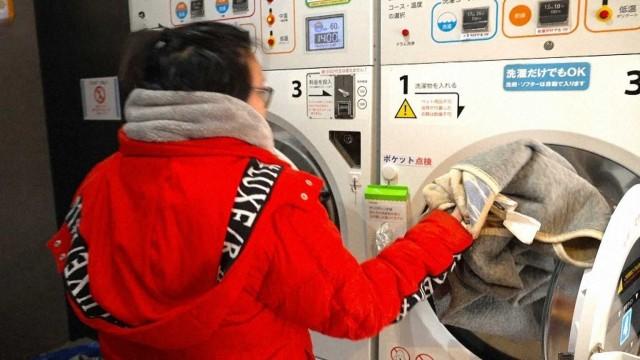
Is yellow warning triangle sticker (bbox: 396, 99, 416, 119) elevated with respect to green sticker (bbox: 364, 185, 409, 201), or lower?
elevated

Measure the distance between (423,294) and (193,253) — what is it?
0.46 m

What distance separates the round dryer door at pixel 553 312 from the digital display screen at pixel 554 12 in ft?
0.77

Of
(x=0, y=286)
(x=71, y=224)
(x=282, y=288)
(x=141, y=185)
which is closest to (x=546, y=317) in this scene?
(x=282, y=288)

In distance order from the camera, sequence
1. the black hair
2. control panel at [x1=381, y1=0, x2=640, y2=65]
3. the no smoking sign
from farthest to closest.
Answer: the no smoking sign → control panel at [x1=381, y1=0, x2=640, y2=65] → the black hair

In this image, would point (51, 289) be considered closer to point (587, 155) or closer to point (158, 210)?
point (158, 210)

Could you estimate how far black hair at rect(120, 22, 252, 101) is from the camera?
0.81 meters

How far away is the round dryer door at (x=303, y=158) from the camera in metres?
1.28

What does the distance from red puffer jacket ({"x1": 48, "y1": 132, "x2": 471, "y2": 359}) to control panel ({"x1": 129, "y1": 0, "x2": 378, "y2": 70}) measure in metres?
0.43

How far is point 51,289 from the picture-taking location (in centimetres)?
209

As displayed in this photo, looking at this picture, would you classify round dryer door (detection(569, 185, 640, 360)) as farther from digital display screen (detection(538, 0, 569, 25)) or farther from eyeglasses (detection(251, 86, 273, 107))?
eyeglasses (detection(251, 86, 273, 107))

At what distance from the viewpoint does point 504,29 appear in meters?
1.00

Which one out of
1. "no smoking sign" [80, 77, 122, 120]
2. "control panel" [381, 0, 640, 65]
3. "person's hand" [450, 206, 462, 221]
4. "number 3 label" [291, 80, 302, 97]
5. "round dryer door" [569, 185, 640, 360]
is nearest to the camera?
"round dryer door" [569, 185, 640, 360]

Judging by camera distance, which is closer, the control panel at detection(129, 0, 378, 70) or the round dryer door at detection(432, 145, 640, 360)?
the round dryer door at detection(432, 145, 640, 360)

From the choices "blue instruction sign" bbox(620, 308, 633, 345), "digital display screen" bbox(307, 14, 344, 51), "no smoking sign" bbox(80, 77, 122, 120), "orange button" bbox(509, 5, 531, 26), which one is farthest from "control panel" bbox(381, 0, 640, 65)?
"no smoking sign" bbox(80, 77, 122, 120)
